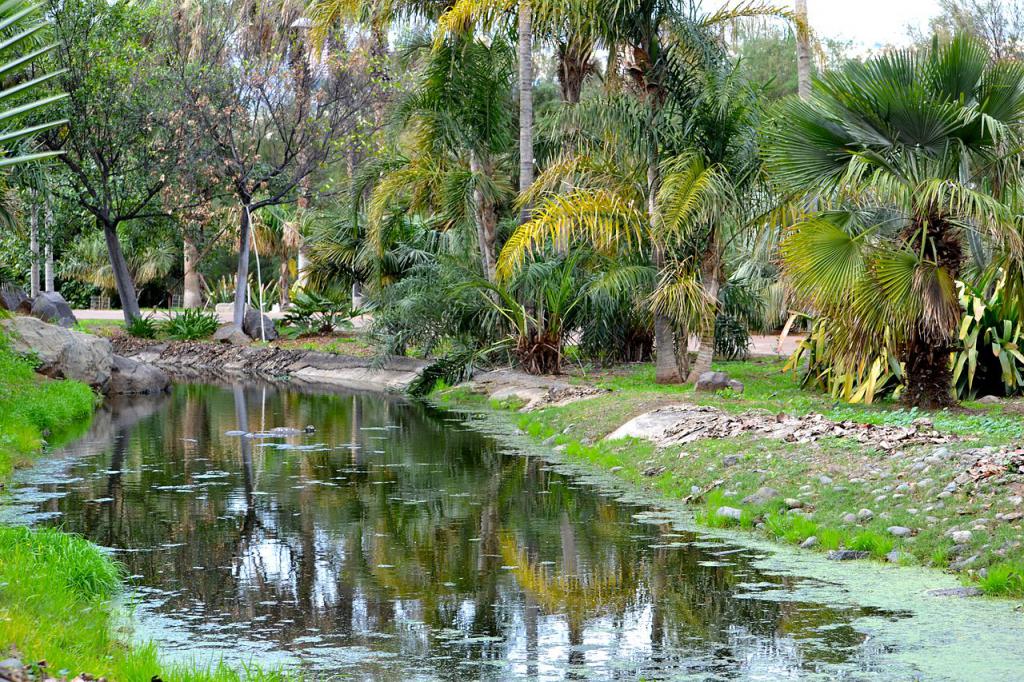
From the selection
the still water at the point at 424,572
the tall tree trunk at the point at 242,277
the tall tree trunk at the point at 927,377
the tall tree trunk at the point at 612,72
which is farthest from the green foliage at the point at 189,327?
the tall tree trunk at the point at 927,377

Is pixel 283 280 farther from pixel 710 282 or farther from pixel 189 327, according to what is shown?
pixel 710 282

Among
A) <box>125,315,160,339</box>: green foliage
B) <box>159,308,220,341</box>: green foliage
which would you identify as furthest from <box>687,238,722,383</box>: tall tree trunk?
<box>125,315,160,339</box>: green foliage

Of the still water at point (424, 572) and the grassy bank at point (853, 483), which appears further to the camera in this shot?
the grassy bank at point (853, 483)

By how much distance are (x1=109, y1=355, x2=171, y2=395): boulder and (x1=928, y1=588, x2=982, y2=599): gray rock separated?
19.1m

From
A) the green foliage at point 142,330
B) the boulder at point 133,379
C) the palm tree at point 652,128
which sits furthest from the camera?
the green foliage at point 142,330

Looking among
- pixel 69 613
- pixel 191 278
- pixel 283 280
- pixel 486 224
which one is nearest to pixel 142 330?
pixel 191 278

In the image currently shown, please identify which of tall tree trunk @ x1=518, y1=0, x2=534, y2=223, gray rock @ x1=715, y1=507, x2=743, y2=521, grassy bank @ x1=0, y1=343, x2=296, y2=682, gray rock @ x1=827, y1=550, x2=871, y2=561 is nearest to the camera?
grassy bank @ x1=0, y1=343, x2=296, y2=682

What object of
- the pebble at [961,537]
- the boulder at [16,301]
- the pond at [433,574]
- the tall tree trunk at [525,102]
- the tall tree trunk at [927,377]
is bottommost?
the pond at [433,574]

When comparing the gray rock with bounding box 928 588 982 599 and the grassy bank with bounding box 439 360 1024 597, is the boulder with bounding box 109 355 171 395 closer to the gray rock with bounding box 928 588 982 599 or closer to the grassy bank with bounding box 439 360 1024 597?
the grassy bank with bounding box 439 360 1024 597

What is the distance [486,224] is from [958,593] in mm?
16372

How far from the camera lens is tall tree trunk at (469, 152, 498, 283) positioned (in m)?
23.0

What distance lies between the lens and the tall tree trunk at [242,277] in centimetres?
3334

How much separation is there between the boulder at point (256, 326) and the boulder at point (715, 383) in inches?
710

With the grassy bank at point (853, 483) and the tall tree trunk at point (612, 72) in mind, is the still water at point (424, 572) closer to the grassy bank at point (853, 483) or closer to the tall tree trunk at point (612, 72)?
the grassy bank at point (853, 483)
